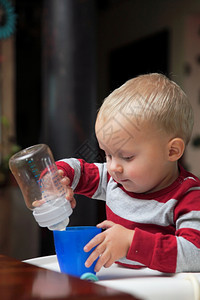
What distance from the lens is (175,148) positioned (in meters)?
0.76

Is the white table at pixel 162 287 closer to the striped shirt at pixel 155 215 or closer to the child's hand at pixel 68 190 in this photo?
the striped shirt at pixel 155 215

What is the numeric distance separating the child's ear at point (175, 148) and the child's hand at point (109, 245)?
16 centimetres

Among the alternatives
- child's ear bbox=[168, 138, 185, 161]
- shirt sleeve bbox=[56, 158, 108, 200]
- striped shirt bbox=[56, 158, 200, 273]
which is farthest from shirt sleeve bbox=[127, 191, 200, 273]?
shirt sleeve bbox=[56, 158, 108, 200]

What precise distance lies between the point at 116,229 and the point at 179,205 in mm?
A: 121

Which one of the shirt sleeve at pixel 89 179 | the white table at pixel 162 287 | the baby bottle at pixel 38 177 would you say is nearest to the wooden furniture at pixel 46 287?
the white table at pixel 162 287

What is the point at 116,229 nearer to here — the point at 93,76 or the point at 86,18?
the point at 93,76

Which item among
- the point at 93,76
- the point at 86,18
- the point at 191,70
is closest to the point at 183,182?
the point at 93,76

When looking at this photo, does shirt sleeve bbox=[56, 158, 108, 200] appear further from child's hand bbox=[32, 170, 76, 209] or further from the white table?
the white table

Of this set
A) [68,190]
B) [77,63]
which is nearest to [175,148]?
[68,190]

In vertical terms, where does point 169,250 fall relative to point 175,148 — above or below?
below

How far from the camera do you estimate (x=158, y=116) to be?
72cm

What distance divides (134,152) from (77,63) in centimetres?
127

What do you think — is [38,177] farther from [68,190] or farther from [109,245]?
[109,245]

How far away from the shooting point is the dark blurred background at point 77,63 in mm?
1769
